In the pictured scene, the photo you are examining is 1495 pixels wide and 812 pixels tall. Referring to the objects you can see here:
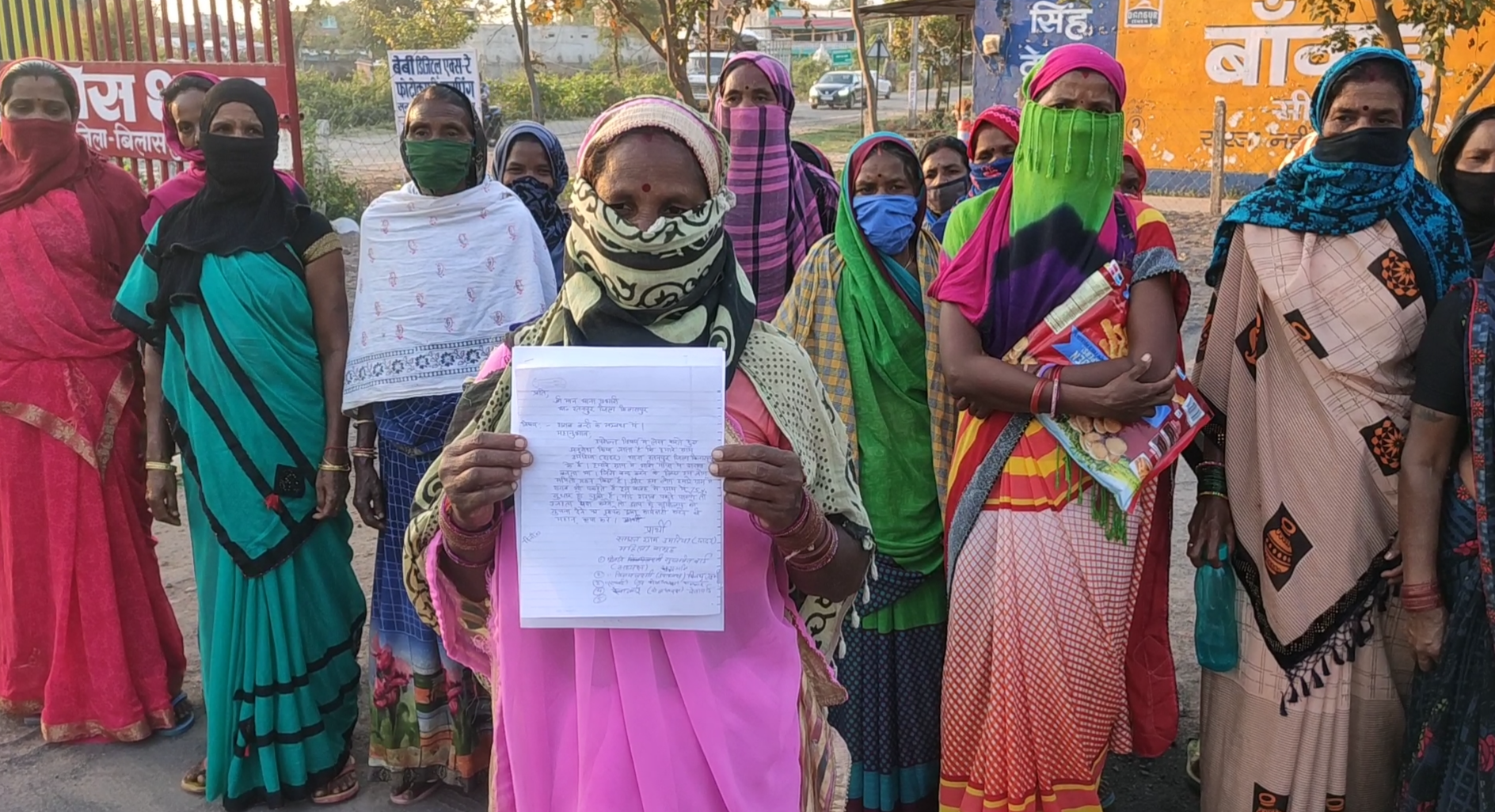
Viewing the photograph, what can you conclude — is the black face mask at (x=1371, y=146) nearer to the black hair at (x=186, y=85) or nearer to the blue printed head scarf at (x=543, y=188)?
the blue printed head scarf at (x=543, y=188)

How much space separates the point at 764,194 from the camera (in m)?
4.07

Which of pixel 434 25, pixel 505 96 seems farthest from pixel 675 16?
pixel 505 96

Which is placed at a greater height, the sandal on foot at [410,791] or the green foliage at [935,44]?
the green foliage at [935,44]

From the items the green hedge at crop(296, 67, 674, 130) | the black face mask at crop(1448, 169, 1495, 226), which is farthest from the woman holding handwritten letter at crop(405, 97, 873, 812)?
the green hedge at crop(296, 67, 674, 130)

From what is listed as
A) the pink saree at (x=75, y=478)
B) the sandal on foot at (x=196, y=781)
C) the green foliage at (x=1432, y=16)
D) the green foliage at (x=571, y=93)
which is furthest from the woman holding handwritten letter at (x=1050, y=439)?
the green foliage at (x=571, y=93)

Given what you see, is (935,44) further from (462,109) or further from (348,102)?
(462,109)

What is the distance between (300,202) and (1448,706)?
329cm

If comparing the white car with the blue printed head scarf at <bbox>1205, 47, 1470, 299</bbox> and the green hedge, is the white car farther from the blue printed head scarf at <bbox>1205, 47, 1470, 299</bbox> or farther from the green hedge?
the blue printed head scarf at <bbox>1205, 47, 1470, 299</bbox>

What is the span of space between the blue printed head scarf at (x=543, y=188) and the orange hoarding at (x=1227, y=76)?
1275 cm

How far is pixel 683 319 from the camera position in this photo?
5.83ft

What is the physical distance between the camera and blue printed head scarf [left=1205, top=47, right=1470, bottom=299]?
2.72m

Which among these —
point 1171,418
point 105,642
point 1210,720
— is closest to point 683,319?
point 1171,418

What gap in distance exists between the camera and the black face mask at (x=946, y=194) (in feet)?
13.2

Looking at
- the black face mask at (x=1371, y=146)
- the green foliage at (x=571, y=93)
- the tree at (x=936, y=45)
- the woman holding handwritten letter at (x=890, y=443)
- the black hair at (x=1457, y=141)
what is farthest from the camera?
the green foliage at (x=571, y=93)
